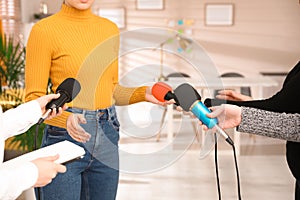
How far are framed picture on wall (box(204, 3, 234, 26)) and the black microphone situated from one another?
527cm

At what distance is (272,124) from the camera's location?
1.24 m

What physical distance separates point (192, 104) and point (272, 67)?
5600mm

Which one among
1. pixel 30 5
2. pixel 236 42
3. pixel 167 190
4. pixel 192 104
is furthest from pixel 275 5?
pixel 192 104

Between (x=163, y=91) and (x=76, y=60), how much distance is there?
375 millimetres

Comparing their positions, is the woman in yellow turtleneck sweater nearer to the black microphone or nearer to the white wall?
the black microphone

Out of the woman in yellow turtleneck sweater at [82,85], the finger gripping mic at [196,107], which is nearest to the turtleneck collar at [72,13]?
the woman in yellow turtleneck sweater at [82,85]

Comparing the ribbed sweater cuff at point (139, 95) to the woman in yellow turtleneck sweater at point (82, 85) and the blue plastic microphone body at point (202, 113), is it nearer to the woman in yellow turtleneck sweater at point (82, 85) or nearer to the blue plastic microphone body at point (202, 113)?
the woman in yellow turtleneck sweater at point (82, 85)

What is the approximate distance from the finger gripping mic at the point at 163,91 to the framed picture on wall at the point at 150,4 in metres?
5.20

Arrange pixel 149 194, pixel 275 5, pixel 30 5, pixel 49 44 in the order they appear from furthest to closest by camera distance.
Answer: pixel 275 5, pixel 30 5, pixel 149 194, pixel 49 44

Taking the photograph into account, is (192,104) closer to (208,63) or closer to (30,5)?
(208,63)

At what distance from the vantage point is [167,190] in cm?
342

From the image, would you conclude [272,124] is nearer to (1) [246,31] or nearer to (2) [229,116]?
(2) [229,116]

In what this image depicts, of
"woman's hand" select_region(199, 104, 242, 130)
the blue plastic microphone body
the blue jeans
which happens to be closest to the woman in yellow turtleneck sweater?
the blue jeans

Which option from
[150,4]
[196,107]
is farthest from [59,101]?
[150,4]
